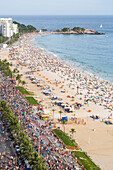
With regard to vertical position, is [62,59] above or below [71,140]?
above

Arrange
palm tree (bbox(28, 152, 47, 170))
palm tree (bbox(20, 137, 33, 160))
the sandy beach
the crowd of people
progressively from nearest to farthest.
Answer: palm tree (bbox(28, 152, 47, 170)) → palm tree (bbox(20, 137, 33, 160)) → the crowd of people → the sandy beach

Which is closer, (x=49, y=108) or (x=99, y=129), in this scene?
(x=99, y=129)

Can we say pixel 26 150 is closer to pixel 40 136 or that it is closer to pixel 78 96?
pixel 40 136

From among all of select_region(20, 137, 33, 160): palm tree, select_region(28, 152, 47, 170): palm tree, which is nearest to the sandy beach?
select_region(28, 152, 47, 170): palm tree

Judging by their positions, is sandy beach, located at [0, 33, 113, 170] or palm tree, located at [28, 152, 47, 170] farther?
sandy beach, located at [0, 33, 113, 170]

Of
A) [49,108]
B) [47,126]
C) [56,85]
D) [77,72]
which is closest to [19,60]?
[77,72]

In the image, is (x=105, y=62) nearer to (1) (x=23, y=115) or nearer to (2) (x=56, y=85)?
(2) (x=56, y=85)

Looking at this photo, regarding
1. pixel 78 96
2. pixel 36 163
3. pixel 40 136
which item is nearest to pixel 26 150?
pixel 36 163

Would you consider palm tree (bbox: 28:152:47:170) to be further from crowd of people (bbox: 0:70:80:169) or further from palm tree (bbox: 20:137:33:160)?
crowd of people (bbox: 0:70:80:169)

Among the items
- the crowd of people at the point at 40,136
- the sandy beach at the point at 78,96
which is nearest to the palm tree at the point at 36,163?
the crowd of people at the point at 40,136
